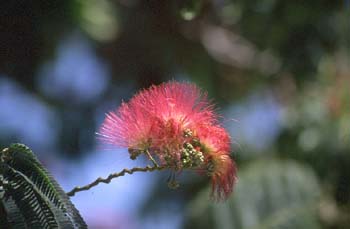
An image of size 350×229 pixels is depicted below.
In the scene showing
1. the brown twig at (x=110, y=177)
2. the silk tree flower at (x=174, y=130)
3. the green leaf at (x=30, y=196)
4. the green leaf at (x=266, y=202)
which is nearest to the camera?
the green leaf at (x=30, y=196)

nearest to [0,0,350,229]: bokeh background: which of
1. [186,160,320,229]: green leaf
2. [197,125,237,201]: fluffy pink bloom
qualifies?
[186,160,320,229]: green leaf

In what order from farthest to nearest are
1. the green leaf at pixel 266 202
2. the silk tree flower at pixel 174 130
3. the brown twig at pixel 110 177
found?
1. the green leaf at pixel 266 202
2. the silk tree flower at pixel 174 130
3. the brown twig at pixel 110 177

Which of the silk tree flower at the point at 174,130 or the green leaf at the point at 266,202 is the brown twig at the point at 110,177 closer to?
the silk tree flower at the point at 174,130

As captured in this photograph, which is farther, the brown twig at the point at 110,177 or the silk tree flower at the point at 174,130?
the silk tree flower at the point at 174,130

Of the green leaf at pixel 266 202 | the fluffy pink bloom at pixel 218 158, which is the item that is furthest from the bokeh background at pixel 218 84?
the fluffy pink bloom at pixel 218 158

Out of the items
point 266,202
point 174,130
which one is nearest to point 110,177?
point 174,130

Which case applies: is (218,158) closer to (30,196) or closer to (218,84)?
(30,196)

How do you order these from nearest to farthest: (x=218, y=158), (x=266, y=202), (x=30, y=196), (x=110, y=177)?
1. (x=30, y=196)
2. (x=110, y=177)
3. (x=218, y=158)
4. (x=266, y=202)
